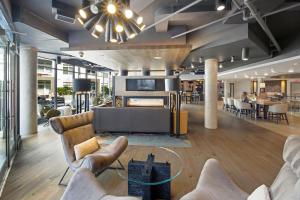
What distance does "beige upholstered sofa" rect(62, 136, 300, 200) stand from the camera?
1517mm

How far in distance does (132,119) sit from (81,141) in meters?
3.12

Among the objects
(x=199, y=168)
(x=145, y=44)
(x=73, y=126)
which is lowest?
(x=199, y=168)

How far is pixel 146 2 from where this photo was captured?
3611 millimetres

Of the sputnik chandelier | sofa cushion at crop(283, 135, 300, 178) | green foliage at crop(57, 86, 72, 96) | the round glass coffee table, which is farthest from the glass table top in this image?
green foliage at crop(57, 86, 72, 96)

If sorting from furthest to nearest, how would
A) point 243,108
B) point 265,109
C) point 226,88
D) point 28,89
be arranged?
point 226,88, point 243,108, point 265,109, point 28,89

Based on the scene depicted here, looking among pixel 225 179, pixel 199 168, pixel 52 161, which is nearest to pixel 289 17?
pixel 199 168

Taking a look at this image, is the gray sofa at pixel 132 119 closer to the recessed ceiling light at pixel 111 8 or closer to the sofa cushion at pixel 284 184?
the recessed ceiling light at pixel 111 8

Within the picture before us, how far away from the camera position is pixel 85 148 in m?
3.16

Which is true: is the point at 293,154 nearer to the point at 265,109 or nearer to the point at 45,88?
the point at 265,109

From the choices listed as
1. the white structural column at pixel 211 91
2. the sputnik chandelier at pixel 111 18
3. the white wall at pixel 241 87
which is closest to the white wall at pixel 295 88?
the white wall at pixel 241 87

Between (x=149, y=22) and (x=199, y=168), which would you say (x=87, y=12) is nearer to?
(x=149, y=22)

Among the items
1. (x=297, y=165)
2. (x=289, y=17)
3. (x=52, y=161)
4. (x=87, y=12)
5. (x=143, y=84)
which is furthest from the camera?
(x=143, y=84)

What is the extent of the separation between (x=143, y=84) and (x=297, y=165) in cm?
774

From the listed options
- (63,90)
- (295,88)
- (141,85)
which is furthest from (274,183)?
(295,88)
